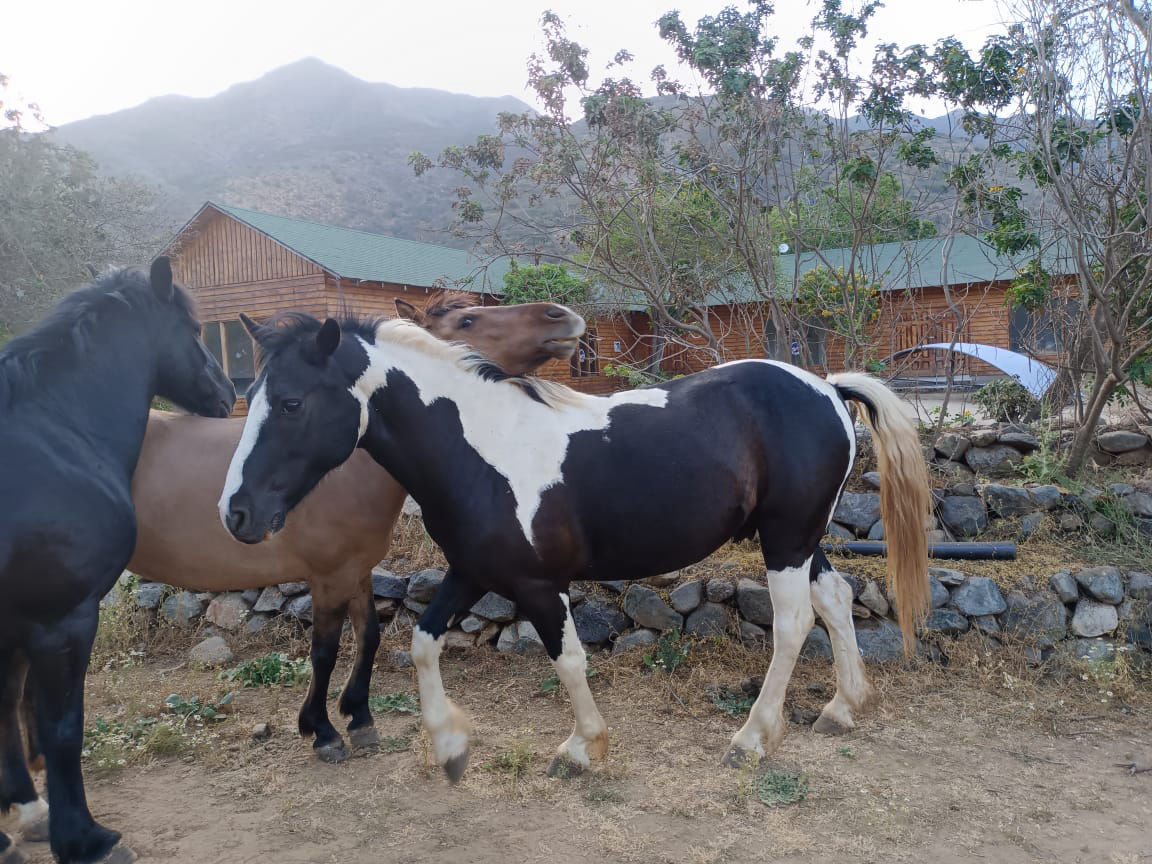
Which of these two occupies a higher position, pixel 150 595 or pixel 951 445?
pixel 951 445

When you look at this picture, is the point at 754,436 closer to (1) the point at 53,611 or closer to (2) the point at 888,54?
(1) the point at 53,611

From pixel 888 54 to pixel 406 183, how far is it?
74650mm

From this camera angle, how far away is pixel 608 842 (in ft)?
9.02

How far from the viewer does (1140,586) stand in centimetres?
451

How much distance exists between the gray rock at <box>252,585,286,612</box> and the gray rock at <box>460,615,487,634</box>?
1.37 metres

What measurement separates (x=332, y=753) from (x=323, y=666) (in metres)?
0.40

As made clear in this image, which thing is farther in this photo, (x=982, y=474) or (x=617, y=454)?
(x=982, y=474)

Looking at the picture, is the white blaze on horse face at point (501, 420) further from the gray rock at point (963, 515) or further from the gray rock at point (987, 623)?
the gray rock at point (963, 515)

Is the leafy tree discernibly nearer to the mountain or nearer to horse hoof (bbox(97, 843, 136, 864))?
horse hoof (bbox(97, 843, 136, 864))

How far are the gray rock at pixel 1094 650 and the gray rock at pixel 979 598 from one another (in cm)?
42

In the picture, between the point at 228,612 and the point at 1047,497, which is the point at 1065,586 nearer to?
the point at 1047,497

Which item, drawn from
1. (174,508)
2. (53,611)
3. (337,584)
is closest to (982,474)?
(337,584)

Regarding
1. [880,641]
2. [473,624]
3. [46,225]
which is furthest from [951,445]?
[46,225]

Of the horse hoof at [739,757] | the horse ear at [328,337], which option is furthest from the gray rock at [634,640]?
the horse ear at [328,337]
